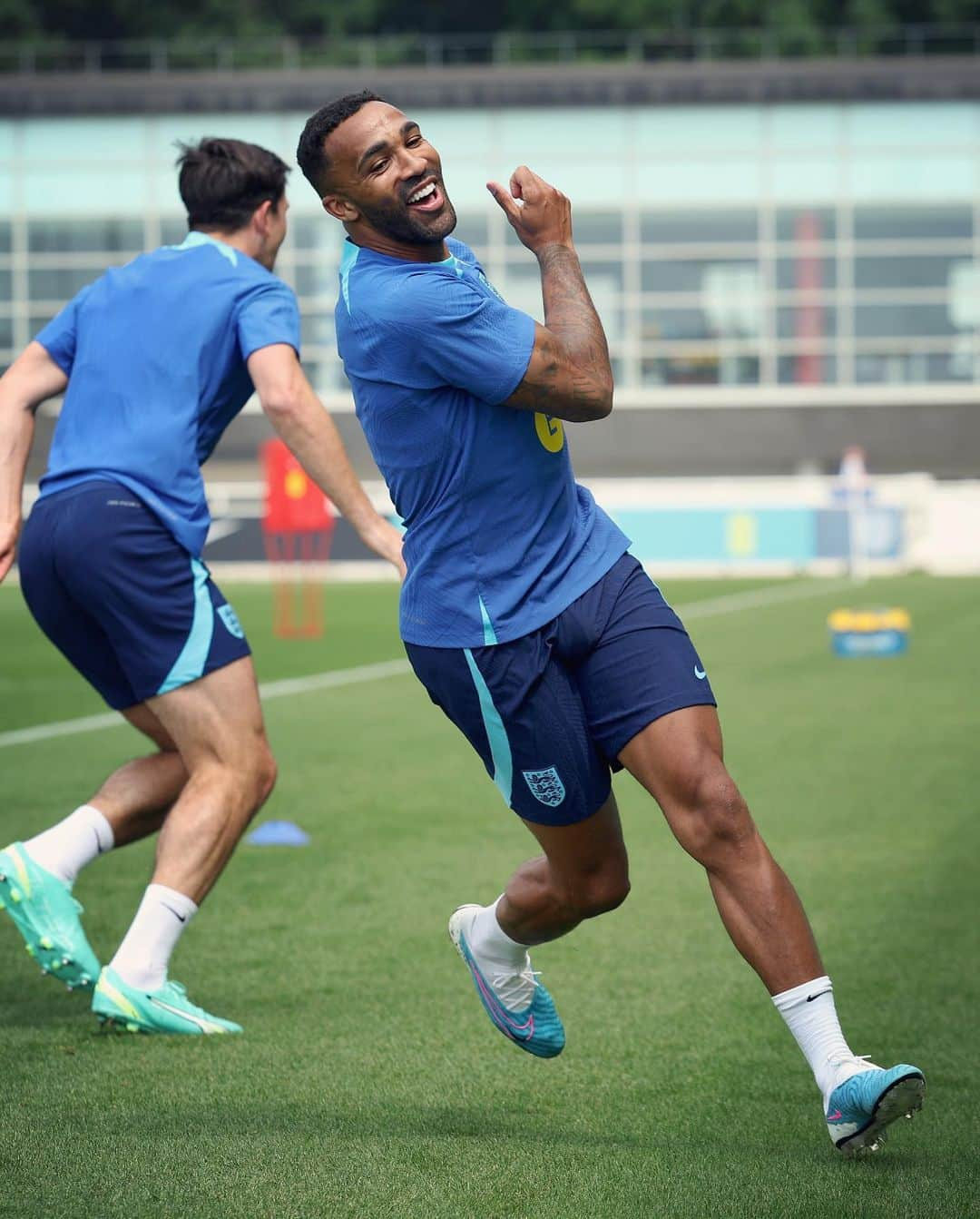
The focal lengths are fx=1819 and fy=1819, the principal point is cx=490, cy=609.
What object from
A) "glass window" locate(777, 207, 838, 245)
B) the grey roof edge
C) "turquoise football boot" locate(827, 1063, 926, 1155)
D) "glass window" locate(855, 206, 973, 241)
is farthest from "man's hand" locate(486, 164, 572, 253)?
"glass window" locate(855, 206, 973, 241)

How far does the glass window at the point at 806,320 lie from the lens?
43.3 meters

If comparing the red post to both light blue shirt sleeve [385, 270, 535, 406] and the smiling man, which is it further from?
light blue shirt sleeve [385, 270, 535, 406]

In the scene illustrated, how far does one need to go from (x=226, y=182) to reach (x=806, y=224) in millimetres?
39946

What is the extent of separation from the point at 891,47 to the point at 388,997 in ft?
180

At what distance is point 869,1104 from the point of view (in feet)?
11.0

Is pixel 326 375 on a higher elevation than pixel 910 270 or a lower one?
lower

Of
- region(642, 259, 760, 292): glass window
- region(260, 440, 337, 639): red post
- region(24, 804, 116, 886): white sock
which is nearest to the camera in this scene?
region(24, 804, 116, 886): white sock

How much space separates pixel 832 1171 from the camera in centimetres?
350

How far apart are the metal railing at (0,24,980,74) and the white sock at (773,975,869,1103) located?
47752mm

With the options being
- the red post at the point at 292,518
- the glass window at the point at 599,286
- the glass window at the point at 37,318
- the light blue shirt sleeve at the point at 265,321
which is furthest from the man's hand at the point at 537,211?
the glass window at the point at 37,318

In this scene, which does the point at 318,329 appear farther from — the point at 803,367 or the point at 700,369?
the point at 803,367

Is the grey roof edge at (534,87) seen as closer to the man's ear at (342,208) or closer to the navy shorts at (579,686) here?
the man's ear at (342,208)

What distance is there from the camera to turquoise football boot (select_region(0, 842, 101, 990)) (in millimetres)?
4660

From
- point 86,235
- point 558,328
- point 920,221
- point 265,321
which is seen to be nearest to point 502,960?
point 558,328
